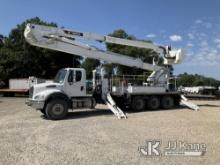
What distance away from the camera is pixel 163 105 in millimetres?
19234

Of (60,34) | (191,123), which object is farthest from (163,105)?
(60,34)

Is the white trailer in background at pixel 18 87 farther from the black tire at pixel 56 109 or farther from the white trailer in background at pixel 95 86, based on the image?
the black tire at pixel 56 109

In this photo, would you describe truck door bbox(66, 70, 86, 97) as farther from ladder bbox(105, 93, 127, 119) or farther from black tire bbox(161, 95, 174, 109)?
black tire bbox(161, 95, 174, 109)

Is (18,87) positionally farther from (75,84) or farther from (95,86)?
(75,84)

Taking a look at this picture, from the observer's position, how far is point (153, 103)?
61.4 ft

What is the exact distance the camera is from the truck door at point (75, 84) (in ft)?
49.9

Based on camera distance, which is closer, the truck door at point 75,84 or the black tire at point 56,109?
the black tire at point 56,109

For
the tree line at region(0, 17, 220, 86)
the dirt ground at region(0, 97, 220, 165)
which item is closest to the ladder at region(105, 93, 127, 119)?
the dirt ground at region(0, 97, 220, 165)

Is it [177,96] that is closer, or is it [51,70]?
[177,96]

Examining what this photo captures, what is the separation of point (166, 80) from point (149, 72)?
139 centimetres

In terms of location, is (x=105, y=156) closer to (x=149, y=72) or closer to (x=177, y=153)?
(x=177, y=153)

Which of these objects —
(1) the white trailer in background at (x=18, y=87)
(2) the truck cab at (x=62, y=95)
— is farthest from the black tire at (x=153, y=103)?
(1) the white trailer in background at (x=18, y=87)

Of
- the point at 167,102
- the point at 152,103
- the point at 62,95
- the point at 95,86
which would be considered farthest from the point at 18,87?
the point at 62,95

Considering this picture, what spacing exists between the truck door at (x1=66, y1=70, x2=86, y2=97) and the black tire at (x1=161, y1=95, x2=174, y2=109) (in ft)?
20.2
